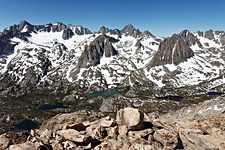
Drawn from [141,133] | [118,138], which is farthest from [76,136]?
[141,133]

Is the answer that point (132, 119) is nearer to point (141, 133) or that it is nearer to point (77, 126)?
point (141, 133)

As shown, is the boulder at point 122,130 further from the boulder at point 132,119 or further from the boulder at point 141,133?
the boulder at point 141,133

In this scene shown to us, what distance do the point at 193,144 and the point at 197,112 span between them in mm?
68591

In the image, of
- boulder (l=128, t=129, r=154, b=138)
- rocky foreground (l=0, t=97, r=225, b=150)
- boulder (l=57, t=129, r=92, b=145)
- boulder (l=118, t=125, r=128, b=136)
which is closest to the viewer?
rocky foreground (l=0, t=97, r=225, b=150)

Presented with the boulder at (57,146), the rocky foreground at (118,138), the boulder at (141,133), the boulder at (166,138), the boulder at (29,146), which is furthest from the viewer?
the boulder at (141,133)

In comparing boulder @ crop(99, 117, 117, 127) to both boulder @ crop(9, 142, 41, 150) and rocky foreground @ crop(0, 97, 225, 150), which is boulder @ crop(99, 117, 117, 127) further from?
boulder @ crop(9, 142, 41, 150)

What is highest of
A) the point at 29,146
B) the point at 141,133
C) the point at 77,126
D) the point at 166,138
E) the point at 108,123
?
the point at 108,123

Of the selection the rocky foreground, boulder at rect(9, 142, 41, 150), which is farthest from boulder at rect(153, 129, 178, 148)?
boulder at rect(9, 142, 41, 150)

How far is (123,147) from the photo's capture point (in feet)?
141

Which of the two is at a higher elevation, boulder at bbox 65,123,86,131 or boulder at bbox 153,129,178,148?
boulder at bbox 65,123,86,131

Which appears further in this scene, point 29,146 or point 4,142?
point 4,142

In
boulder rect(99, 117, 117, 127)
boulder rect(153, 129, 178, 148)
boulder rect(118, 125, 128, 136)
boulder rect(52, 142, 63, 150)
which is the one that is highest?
boulder rect(99, 117, 117, 127)

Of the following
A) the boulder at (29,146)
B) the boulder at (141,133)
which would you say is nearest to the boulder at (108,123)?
the boulder at (141,133)

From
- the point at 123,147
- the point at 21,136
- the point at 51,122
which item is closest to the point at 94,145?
the point at 123,147
